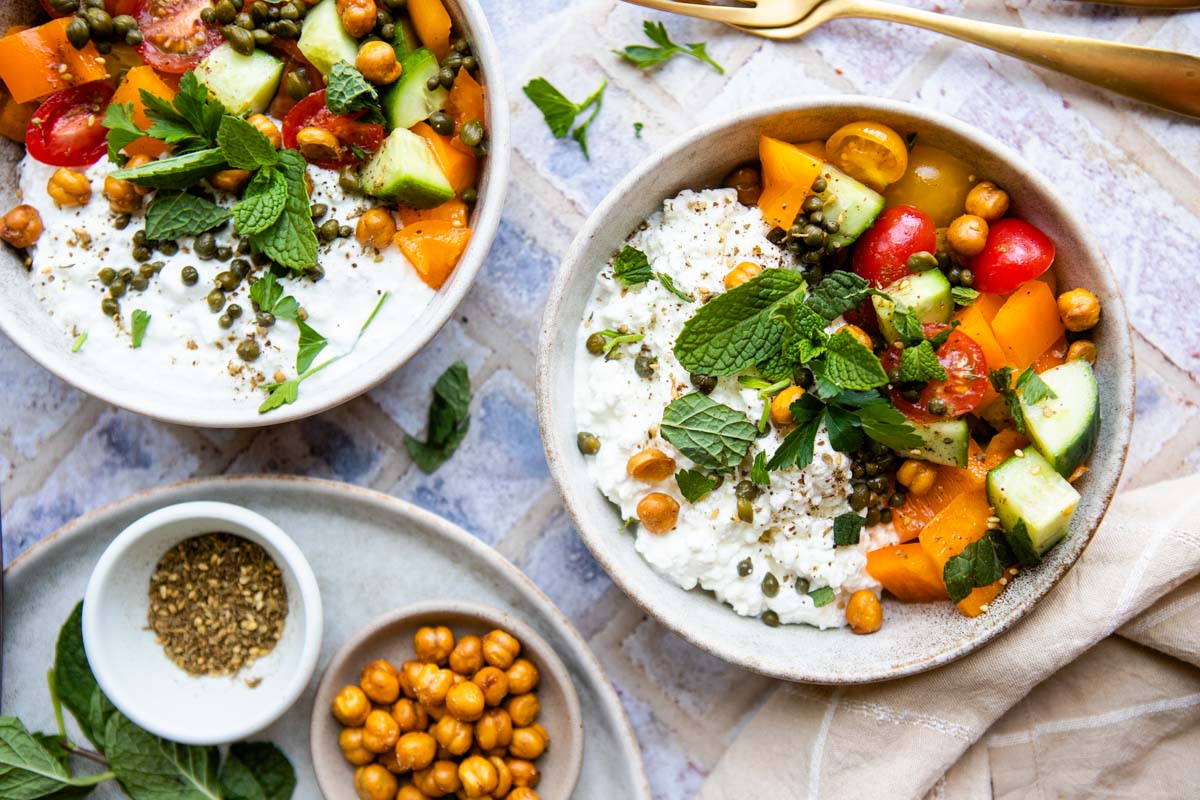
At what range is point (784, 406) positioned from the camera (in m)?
2.16

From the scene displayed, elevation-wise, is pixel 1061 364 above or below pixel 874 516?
above

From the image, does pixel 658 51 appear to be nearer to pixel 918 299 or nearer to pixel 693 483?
pixel 918 299

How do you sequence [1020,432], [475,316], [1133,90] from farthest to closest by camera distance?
[475,316] → [1133,90] → [1020,432]

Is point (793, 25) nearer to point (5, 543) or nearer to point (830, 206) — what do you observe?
point (830, 206)

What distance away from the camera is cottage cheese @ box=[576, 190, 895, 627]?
223 centimetres

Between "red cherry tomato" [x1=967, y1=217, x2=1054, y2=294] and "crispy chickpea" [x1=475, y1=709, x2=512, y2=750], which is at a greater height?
"red cherry tomato" [x1=967, y1=217, x2=1054, y2=294]

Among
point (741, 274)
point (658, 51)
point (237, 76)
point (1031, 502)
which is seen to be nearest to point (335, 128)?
point (237, 76)

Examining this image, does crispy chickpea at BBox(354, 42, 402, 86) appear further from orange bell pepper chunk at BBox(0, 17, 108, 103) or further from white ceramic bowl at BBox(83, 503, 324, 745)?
white ceramic bowl at BBox(83, 503, 324, 745)

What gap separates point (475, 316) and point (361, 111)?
24.0 inches

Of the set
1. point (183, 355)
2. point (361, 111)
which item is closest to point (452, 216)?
point (361, 111)

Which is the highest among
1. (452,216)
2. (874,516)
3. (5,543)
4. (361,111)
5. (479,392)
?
(361,111)

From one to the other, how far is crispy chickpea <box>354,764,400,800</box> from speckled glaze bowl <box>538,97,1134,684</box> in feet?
2.71

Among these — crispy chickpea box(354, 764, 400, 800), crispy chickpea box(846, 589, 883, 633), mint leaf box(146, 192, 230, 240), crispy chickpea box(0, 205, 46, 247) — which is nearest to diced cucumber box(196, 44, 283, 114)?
mint leaf box(146, 192, 230, 240)

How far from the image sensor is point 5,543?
2.61 m
